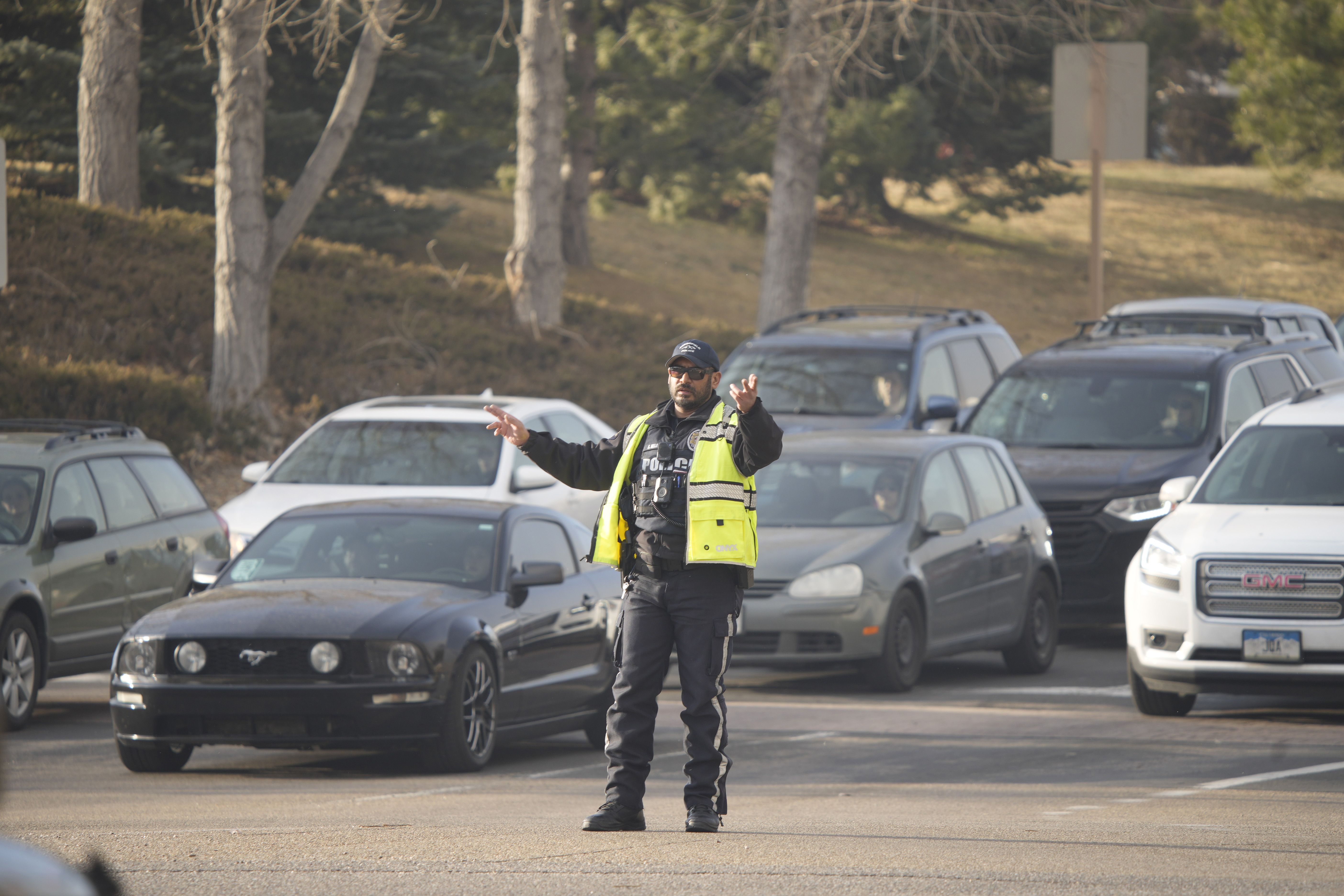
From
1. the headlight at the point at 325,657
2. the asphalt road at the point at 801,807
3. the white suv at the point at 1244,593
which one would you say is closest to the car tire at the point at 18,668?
the asphalt road at the point at 801,807

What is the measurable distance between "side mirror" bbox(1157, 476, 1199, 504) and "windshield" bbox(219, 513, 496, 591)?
161 inches

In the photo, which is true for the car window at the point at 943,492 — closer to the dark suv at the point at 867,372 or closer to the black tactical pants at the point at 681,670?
the dark suv at the point at 867,372

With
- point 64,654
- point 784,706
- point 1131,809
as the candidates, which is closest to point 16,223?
point 64,654

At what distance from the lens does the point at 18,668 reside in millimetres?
10727

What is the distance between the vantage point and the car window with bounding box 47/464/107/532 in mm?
11477

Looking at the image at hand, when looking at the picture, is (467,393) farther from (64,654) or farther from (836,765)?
(836,765)

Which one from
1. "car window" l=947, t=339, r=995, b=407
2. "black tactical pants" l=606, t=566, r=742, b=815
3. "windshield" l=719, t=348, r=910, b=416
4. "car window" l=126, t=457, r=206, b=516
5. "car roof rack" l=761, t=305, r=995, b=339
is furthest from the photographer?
"car roof rack" l=761, t=305, r=995, b=339

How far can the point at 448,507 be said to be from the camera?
1051 cm

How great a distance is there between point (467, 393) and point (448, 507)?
43.7 ft

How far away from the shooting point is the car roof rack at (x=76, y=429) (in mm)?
12211

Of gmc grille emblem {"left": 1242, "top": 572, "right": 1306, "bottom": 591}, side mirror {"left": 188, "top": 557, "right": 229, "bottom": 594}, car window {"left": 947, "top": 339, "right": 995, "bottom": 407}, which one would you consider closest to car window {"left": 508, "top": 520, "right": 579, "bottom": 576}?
side mirror {"left": 188, "top": 557, "right": 229, "bottom": 594}

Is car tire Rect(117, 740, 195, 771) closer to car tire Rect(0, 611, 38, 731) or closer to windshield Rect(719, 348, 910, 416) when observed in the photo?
car tire Rect(0, 611, 38, 731)

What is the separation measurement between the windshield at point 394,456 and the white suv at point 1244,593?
5370mm

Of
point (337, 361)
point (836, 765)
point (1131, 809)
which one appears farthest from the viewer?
point (337, 361)
